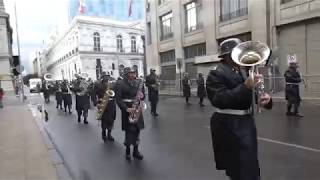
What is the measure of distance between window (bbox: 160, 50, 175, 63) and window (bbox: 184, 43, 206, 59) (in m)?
3.17

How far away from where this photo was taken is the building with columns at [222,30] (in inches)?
911

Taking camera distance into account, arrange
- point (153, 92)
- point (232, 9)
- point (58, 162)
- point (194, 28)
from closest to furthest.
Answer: point (58, 162) < point (153, 92) < point (232, 9) < point (194, 28)

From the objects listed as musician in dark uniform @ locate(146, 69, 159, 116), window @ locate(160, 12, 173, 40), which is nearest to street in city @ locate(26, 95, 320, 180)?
musician in dark uniform @ locate(146, 69, 159, 116)

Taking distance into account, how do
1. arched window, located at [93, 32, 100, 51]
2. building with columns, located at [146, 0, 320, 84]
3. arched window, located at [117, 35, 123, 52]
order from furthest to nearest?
arched window, located at [117, 35, 123, 52]
arched window, located at [93, 32, 100, 51]
building with columns, located at [146, 0, 320, 84]

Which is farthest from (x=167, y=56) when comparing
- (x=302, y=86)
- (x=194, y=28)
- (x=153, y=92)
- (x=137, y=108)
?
(x=137, y=108)

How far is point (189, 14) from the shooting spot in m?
37.7

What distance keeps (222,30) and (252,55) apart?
92.3ft

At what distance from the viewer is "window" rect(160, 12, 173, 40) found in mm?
41509

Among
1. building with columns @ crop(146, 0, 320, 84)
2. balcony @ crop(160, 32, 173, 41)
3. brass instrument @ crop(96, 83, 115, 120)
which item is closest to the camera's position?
brass instrument @ crop(96, 83, 115, 120)

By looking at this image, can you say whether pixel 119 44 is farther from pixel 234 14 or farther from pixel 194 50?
pixel 234 14

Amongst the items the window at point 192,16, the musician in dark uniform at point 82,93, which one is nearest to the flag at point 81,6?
the window at point 192,16

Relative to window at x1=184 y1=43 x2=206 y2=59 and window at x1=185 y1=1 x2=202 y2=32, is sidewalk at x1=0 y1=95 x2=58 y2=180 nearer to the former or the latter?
window at x1=184 y1=43 x2=206 y2=59

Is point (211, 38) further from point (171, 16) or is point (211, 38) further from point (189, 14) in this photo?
point (171, 16)

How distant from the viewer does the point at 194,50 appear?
36.8m
